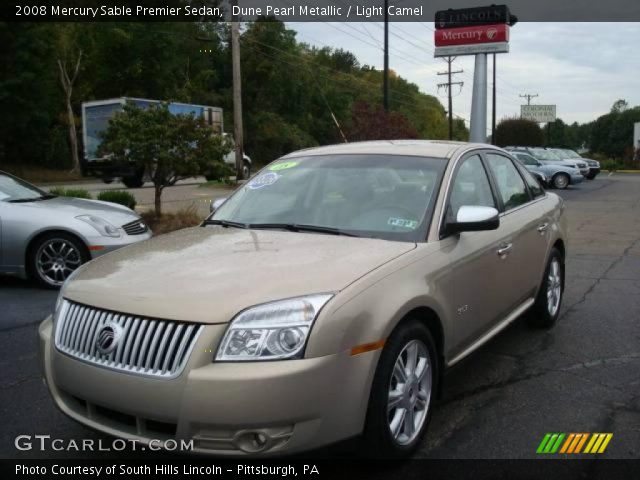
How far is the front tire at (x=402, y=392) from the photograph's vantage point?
9.15 ft

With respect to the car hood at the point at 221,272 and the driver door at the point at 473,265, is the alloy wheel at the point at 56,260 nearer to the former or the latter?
the car hood at the point at 221,272

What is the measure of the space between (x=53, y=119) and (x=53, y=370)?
44982 mm

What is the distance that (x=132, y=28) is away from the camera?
42750 mm

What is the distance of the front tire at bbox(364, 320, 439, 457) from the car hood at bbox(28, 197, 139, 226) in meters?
5.02

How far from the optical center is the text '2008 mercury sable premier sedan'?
2.51 meters

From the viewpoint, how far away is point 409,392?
10.1 feet

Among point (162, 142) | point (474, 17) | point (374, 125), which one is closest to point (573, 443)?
point (162, 142)

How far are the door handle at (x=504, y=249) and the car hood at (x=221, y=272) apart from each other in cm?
106

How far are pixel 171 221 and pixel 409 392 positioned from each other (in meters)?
8.83

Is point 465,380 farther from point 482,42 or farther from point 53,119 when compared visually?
point 53,119

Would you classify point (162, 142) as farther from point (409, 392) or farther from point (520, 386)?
point (409, 392)

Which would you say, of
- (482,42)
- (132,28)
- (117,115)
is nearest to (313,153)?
(117,115)

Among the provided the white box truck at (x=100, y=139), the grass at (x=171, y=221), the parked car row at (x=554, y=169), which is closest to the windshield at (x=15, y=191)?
the grass at (x=171, y=221)

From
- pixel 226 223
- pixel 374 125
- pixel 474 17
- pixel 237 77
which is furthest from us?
pixel 474 17
